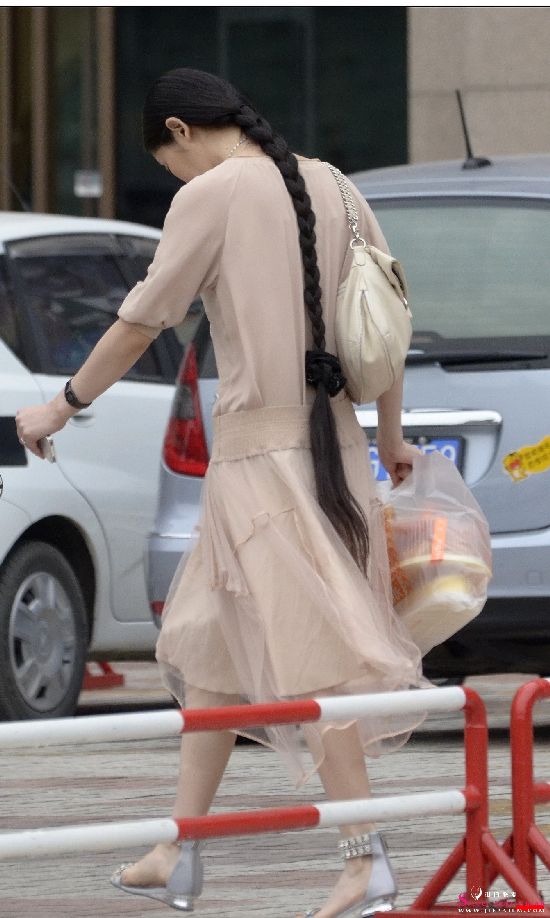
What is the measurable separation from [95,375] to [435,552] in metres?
0.79

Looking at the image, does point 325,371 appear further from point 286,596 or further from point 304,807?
point 304,807

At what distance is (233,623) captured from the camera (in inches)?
165

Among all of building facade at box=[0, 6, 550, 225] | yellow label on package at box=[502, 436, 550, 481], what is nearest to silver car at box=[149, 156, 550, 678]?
yellow label on package at box=[502, 436, 550, 481]

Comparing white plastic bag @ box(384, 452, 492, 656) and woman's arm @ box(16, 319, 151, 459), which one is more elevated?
woman's arm @ box(16, 319, 151, 459)

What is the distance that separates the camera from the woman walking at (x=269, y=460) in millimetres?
4078

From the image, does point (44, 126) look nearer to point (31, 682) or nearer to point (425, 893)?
point (31, 682)

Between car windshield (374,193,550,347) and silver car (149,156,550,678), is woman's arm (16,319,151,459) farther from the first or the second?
car windshield (374,193,550,347)

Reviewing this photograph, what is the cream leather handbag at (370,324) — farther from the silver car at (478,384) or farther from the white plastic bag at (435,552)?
the silver car at (478,384)

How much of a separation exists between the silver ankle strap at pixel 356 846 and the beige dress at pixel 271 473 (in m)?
0.18

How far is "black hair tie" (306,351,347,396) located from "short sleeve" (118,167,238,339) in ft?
0.90

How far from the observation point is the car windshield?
6.50m

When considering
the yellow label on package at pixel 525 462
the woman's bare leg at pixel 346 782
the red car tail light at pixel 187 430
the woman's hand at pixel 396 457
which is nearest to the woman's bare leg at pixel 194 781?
the woman's bare leg at pixel 346 782

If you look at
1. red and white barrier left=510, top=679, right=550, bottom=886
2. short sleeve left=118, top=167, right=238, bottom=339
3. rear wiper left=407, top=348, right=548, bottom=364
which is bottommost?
rear wiper left=407, top=348, right=548, bottom=364

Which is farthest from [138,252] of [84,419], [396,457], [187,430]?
[396,457]
